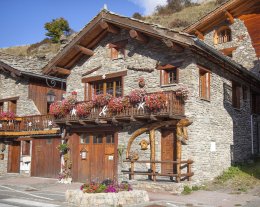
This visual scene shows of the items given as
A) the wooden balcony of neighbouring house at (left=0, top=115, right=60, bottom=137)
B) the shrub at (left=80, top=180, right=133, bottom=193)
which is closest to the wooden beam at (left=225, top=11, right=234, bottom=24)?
the wooden balcony of neighbouring house at (left=0, top=115, right=60, bottom=137)

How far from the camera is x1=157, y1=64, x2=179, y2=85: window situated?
16.1 m

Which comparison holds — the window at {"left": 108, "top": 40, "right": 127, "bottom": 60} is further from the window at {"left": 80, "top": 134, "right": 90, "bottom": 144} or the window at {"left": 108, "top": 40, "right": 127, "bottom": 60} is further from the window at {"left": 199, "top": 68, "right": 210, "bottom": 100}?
the window at {"left": 80, "top": 134, "right": 90, "bottom": 144}

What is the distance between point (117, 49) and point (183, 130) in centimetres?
583

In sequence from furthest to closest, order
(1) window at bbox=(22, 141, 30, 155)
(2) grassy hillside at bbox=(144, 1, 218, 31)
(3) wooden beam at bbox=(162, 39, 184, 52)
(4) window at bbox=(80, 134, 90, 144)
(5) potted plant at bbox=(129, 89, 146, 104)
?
(2) grassy hillside at bbox=(144, 1, 218, 31)
(1) window at bbox=(22, 141, 30, 155)
(4) window at bbox=(80, 134, 90, 144)
(3) wooden beam at bbox=(162, 39, 184, 52)
(5) potted plant at bbox=(129, 89, 146, 104)

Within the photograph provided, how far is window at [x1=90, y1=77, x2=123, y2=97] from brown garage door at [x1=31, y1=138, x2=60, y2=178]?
3.94 m

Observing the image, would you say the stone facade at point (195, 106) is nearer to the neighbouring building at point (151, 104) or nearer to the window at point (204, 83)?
the neighbouring building at point (151, 104)

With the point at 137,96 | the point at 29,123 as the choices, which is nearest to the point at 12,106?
the point at 29,123

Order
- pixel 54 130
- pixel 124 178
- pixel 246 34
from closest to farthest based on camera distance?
pixel 124 178 → pixel 54 130 → pixel 246 34

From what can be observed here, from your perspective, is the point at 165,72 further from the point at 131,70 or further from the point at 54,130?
the point at 54,130

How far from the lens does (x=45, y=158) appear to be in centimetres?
2109

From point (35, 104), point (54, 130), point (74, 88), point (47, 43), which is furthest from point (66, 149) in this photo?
point (47, 43)

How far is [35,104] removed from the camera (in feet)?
79.7

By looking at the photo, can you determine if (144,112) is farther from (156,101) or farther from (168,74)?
(168,74)

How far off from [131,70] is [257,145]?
9170mm
